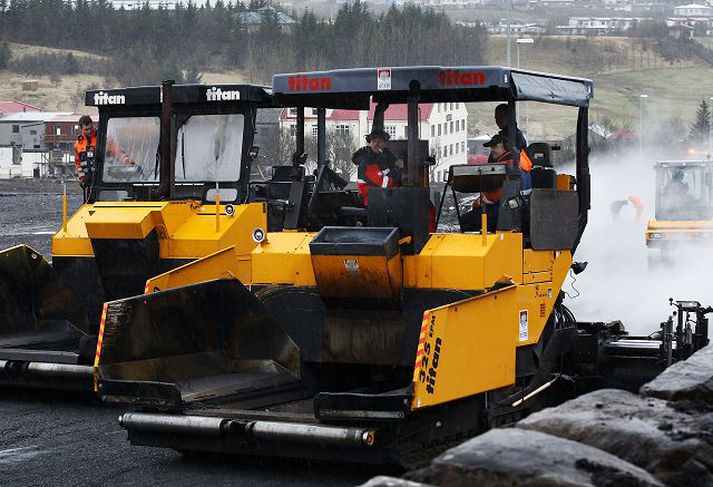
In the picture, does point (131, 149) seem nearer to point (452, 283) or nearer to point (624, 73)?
point (452, 283)

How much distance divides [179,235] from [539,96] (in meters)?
3.94

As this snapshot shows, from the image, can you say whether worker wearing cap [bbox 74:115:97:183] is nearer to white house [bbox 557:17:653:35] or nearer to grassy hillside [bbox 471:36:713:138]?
grassy hillside [bbox 471:36:713:138]

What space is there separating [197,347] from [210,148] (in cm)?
397

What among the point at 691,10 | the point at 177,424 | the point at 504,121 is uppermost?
the point at 691,10

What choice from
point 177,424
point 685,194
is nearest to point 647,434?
point 177,424

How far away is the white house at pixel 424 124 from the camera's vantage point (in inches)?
412

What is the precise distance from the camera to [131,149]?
1406 cm

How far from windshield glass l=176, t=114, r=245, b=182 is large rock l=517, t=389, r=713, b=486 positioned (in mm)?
8511

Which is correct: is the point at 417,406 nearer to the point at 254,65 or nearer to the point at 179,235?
the point at 179,235

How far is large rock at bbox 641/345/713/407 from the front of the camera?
5766 millimetres

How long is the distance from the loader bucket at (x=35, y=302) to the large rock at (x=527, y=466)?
8.94 meters

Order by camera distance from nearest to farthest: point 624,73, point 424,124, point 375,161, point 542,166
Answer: point 375,161
point 424,124
point 542,166
point 624,73

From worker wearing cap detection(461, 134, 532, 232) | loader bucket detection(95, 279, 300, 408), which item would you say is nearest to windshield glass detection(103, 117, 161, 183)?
loader bucket detection(95, 279, 300, 408)

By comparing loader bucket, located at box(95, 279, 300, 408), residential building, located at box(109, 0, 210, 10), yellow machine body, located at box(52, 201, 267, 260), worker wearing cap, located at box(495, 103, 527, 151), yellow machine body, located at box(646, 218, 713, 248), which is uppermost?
residential building, located at box(109, 0, 210, 10)
